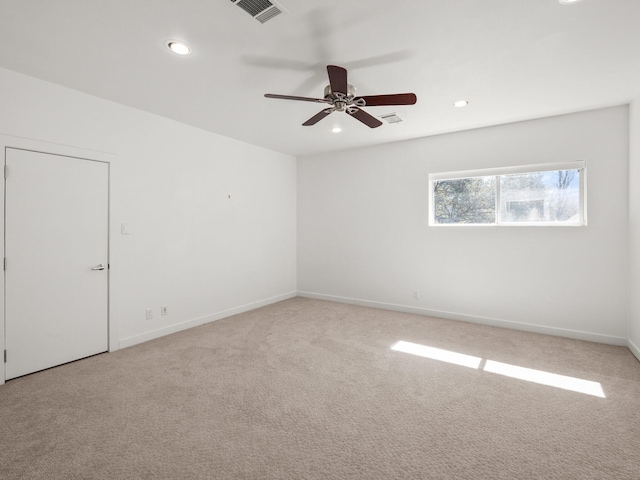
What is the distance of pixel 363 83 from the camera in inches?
116

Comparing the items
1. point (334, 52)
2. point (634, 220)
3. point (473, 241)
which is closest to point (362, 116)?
point (334, 52)

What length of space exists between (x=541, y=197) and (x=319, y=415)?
3.90m

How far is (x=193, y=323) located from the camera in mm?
4238

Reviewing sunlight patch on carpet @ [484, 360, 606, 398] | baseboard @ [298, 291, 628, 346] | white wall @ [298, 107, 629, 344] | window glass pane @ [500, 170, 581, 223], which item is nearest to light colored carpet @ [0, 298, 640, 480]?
sunlight patch on carpet @ [484, 360, 606, 398]

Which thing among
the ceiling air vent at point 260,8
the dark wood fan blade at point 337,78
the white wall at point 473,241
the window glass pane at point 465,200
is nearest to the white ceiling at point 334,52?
the ceiling air vent at point 260,8

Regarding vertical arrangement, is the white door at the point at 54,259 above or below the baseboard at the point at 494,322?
above

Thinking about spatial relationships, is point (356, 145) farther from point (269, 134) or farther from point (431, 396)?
point (431, 396)

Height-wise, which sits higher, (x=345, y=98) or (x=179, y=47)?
(x=179, y=47)

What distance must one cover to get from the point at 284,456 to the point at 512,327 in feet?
12.0

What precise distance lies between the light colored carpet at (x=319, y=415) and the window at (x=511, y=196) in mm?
1669

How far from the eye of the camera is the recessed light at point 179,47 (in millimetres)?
2305

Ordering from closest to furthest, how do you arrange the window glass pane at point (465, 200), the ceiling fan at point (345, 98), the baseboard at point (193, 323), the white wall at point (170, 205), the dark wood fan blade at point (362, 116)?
the ceiling fan at point (345, 98) < the dark wood fan blade at point (362, 116) < the white wall at point (170, 205) < the baseboard at point (193, 323) < the window glass pane at point (465, 200)

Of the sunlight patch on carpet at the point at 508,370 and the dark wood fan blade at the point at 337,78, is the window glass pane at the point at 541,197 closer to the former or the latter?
the sunlight patch on carpet at the point at 508,370

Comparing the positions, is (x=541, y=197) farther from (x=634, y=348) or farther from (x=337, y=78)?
(x=337, y=78)
